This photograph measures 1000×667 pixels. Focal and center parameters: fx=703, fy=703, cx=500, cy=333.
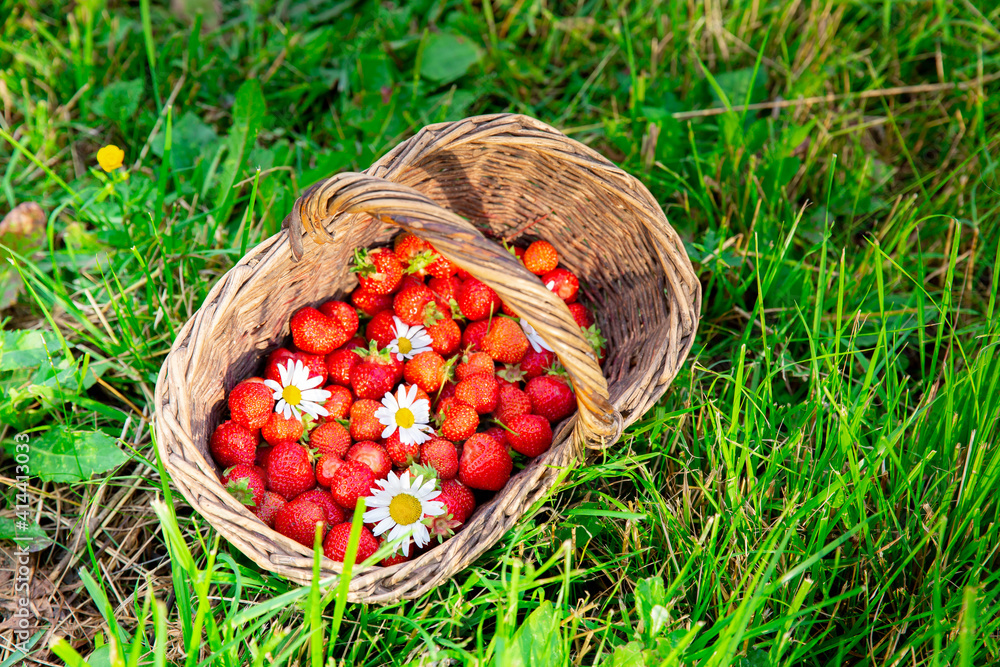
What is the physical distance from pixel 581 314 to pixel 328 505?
80cm

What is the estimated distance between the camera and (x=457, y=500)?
1549mm

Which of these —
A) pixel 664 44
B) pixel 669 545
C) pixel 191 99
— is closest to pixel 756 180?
pixel 664 44

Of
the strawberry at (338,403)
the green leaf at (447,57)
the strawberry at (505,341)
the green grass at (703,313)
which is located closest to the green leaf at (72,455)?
the green grass at (703,313)

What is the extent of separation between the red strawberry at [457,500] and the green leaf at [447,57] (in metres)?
1.49

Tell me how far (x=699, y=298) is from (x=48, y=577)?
1.61m

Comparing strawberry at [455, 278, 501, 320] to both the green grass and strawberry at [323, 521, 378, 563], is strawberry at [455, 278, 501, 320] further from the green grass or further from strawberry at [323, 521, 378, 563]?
strawberry at [323, 521, 378, 563]

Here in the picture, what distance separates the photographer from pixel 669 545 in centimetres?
150

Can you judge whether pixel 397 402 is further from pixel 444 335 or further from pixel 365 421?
pixel 444 335

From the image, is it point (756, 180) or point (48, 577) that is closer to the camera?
point (48, 577)

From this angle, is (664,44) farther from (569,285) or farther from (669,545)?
(669,545)

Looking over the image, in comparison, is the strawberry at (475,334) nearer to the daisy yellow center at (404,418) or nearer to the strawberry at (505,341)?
the strawberry at (505,341)

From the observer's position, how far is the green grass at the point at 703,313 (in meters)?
1.39

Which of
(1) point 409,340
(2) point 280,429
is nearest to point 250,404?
(2) point 280,429

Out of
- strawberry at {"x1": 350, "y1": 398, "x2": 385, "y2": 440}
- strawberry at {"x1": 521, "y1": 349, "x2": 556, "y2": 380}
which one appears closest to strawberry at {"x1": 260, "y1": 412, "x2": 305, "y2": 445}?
strawberry at {"x1": 350, "y1": 398, "x2": 385, "y2": 440}
